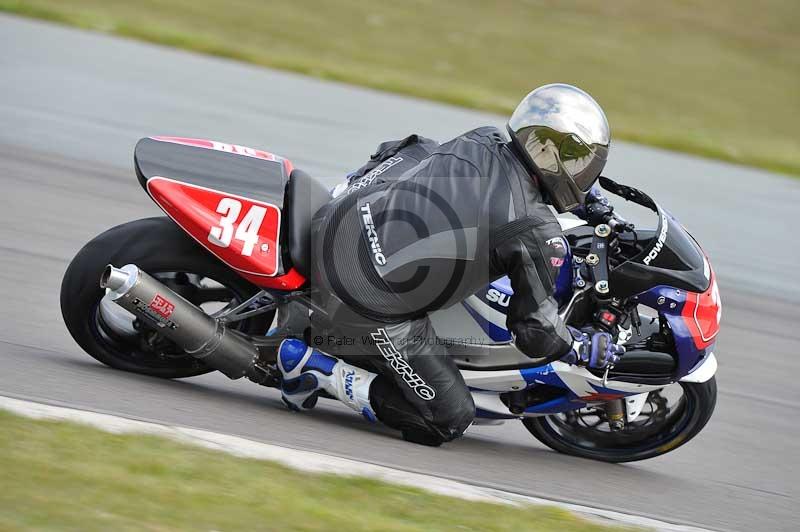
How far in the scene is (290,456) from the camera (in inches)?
165

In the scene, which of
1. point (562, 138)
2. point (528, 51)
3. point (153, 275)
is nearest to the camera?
point (562, 138)

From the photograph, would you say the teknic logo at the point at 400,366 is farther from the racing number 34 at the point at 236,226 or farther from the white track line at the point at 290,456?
the racing number 34 at the point at 236,226

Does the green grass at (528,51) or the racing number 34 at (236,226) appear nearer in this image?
the racing number 34 at (236,226)

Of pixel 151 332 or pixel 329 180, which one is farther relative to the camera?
pixel 329 180

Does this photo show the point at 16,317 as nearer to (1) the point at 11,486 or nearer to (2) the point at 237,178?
(2) the point at 237,178

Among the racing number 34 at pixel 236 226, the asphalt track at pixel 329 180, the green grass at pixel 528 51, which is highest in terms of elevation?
the racing number 34 at pixel 236 226

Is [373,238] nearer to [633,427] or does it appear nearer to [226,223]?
[226,223]

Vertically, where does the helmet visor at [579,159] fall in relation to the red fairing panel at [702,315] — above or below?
above

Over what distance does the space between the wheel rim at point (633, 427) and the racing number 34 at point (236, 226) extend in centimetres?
172

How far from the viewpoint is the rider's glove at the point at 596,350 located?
466 cm

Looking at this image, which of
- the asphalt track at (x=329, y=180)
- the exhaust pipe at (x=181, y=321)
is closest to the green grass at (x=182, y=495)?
the asphalt track at (x=329, y=180)

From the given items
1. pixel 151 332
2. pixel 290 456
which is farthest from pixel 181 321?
pixel 290 456

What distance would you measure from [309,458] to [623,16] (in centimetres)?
2051

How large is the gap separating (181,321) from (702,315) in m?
2.22
